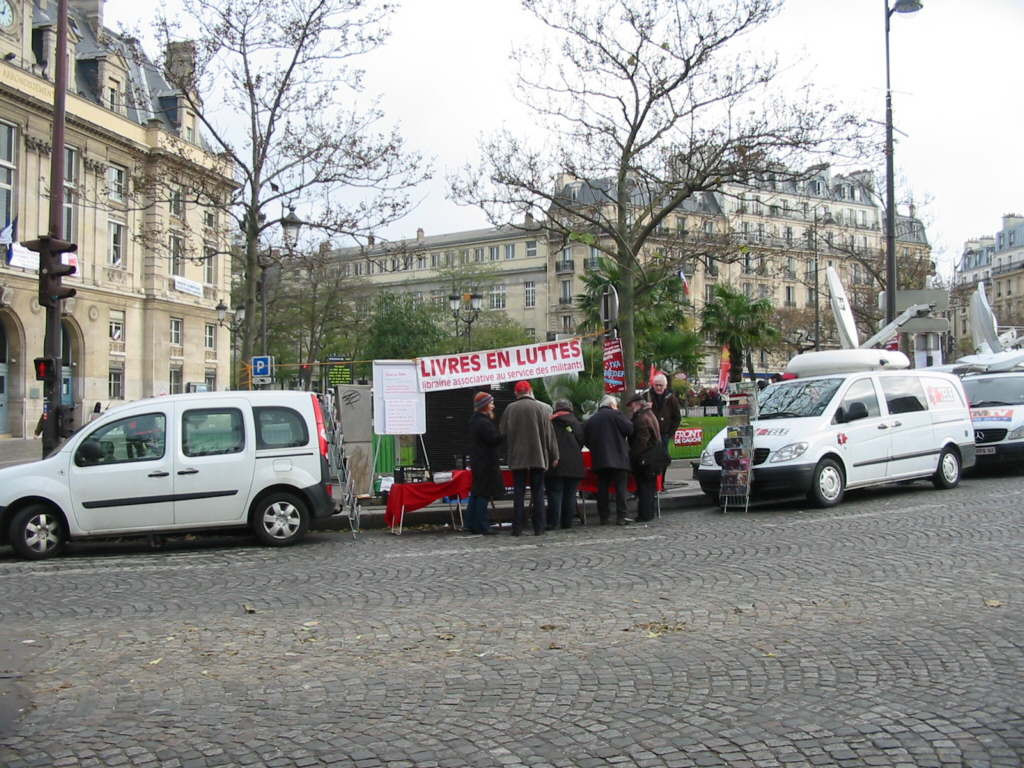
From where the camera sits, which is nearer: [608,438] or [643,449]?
[608,438]

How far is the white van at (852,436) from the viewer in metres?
12.7

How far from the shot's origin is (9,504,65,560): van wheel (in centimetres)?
995

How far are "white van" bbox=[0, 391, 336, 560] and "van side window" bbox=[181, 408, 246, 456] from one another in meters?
0.01

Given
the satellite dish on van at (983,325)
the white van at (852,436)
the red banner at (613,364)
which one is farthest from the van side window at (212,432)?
the satellite dish on van at (983,325)

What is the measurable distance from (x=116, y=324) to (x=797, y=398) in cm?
3907

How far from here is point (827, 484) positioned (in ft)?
41.9

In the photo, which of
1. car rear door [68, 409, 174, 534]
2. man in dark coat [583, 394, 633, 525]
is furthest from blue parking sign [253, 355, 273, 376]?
man in dark coat [583, 394, 633, 525]

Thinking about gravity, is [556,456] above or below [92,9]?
below

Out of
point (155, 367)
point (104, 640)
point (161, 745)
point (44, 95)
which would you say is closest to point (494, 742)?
point (161, 745)

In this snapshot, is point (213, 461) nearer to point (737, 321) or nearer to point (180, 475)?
point (180, 475)

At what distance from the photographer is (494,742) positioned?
4148 millimetres

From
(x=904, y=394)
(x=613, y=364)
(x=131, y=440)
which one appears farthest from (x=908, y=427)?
(x=131, y=440)

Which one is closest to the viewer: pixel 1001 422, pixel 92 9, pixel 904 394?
pixel 904 394

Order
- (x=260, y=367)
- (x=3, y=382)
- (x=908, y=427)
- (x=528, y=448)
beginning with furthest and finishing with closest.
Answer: (x=3, y=382), (x=260, y=367), (x=908, y=427), (x=528, y=448)
